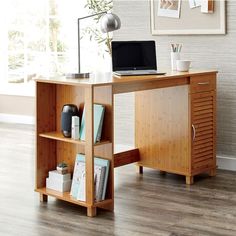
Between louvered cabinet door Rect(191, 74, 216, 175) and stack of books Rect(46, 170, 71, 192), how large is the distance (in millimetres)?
1110

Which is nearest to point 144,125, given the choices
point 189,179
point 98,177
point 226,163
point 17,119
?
point 189,179

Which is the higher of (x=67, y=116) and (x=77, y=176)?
(x=67, y=116)

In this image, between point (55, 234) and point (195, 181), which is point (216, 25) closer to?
point (195, 181)

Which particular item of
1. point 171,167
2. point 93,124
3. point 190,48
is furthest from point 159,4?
point 93,124

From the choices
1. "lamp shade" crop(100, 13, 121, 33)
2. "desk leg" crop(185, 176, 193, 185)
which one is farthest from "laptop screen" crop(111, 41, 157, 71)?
"desk leg" crop(185, 176, 193, 185)

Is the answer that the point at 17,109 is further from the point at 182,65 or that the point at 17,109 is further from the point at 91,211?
the point at 91,211

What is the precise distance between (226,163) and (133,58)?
4.18 feet

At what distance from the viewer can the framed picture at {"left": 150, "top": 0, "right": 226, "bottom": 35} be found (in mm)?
5078

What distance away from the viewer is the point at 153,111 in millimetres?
4953

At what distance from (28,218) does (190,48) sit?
2267 mm

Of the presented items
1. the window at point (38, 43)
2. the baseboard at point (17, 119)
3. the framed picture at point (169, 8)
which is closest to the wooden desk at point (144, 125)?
the framed picture at point (169, 8)

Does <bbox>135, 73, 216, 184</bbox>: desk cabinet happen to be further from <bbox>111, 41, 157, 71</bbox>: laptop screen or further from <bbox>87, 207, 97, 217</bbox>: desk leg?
<bbox>87, 207, 97, 217</bbox>: desk leg

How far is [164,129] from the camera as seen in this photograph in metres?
4.89

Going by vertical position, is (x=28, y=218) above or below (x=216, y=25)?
below
